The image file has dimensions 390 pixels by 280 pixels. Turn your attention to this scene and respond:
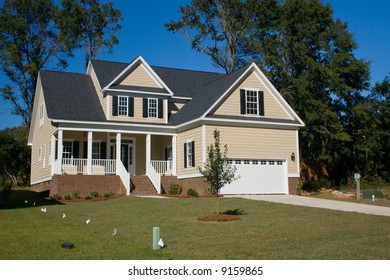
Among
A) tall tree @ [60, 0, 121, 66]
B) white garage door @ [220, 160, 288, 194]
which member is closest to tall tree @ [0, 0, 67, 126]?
tall tree @ [60, 0, 121, 66]

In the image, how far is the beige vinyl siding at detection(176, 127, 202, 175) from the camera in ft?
88.8

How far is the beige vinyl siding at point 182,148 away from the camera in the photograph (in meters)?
27.1

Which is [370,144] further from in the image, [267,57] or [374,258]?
[374,258]

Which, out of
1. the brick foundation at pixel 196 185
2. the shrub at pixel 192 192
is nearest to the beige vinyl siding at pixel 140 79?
the brick foundation at pixel 196 185

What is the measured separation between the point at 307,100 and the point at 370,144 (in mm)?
5716

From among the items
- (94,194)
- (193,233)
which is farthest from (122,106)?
(193,233)

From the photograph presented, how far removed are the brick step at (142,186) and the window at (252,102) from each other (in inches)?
273

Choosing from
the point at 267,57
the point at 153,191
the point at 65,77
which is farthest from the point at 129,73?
the point at 267,57

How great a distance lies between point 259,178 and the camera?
27.3m

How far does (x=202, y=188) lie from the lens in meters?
26.3

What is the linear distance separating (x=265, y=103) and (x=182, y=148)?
18.7 ft

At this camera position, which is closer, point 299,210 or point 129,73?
point 299,210

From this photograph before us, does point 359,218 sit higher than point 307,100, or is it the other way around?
point 307,100
